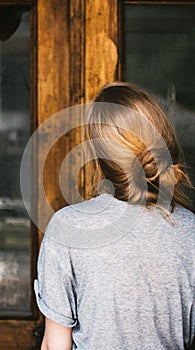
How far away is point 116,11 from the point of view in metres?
2.46

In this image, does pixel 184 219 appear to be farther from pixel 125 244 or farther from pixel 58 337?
pixel 58 337

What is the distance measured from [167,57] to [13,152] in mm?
631

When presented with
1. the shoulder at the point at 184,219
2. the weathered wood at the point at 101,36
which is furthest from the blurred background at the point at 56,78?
the shoulder at the point at 184,219

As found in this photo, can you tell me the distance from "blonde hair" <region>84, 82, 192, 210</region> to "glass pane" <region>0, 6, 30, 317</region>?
3.35 feet

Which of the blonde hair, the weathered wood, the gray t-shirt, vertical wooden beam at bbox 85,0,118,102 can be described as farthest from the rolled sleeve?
vertical wooden beam at bbox 85,0,118,102

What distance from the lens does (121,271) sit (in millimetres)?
1501

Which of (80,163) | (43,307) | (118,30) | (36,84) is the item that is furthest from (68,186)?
(43,307)

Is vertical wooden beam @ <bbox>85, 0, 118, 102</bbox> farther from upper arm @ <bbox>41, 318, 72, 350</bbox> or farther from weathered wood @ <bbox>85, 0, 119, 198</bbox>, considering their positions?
upper arm @ <bbox>41, 318, 72, 350</bbox>

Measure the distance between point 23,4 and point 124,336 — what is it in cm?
139

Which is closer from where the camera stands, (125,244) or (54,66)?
(125,244)

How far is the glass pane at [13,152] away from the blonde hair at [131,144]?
102 centimetres

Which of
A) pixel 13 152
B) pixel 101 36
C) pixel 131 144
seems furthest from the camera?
pixel 13 152

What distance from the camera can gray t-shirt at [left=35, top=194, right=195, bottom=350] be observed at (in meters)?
1.50

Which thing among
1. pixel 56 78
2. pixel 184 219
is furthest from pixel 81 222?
pixel 56 78
